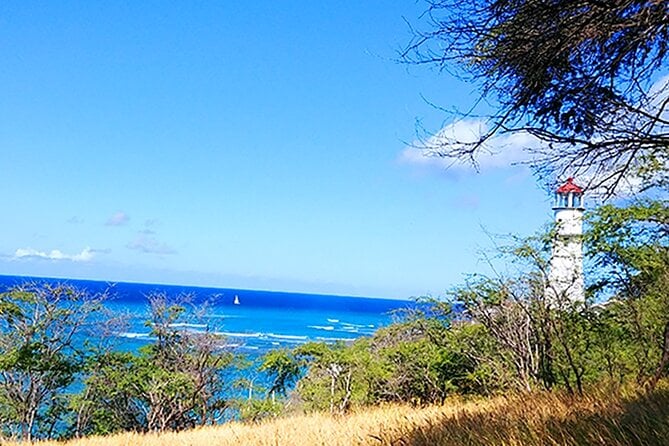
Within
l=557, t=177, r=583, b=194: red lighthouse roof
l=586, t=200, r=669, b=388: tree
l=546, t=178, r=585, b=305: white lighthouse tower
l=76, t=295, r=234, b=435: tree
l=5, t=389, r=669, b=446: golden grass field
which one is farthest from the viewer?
l=76, t=295, r=234, b=435: tree

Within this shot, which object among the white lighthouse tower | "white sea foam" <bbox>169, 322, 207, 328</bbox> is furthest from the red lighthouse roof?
"white sea foam" <bbox>169, 322, 207, 328</bbox>

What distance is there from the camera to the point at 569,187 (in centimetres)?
A: 393

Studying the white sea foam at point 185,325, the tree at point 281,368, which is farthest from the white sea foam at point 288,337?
the white sea foam at point 185,325

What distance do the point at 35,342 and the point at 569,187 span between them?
17.6m

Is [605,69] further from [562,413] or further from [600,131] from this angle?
[562,413]

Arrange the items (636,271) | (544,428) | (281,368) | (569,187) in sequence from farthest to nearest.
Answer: (281,368) < (636,271) < (569,187) < (544,428)

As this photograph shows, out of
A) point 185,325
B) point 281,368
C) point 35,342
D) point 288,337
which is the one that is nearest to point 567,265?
point 281,368

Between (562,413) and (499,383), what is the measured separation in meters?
8.22

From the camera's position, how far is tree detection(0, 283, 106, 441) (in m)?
17.4

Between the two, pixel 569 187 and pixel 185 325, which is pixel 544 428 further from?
pixel 185 325

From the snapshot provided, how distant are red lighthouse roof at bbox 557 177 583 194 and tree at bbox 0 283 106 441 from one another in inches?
660

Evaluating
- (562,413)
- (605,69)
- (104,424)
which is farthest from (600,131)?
(104,424)

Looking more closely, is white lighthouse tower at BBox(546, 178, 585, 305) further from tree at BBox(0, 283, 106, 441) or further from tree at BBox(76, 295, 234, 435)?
tree at BBox(0, 283, 106, 441)

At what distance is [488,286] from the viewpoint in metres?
10.1
